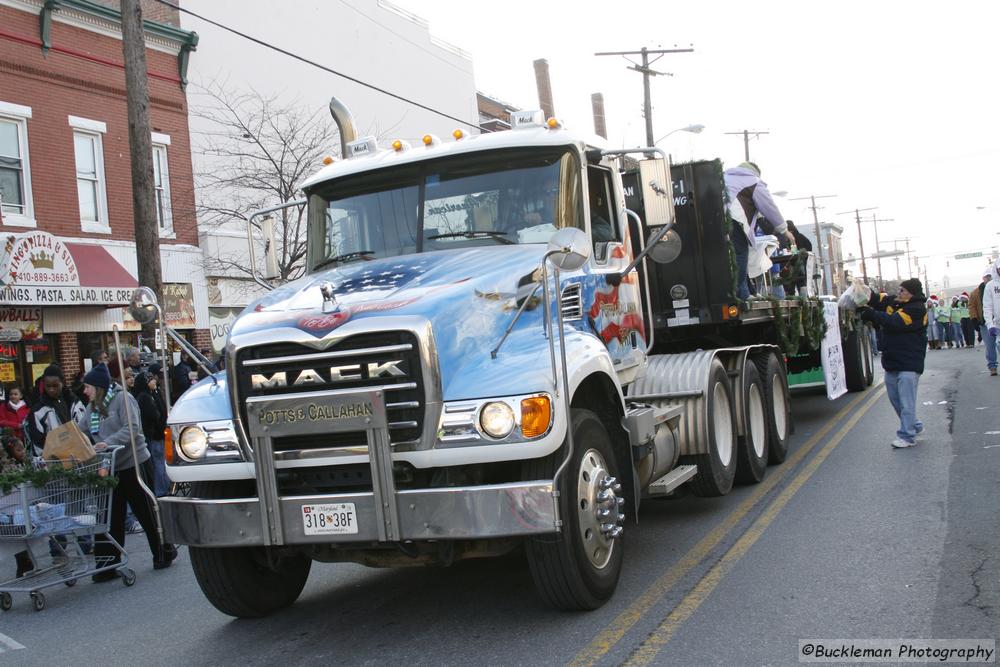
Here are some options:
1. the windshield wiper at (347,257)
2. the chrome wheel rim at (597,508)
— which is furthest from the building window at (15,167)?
the chrome wheel rim at (597,508)

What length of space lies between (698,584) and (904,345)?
232 inches

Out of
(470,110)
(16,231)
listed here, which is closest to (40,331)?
(16,231)

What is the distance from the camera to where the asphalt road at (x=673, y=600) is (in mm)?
5203

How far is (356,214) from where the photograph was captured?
7.18 meters

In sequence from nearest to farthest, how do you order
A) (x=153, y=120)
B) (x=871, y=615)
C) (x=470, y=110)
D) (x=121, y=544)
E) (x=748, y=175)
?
1. (x=871, y=615)
2. (x=121, y=544)
3. (x=748, y=175)
4. (x=153, y=120)
5. (x=470, y=110)

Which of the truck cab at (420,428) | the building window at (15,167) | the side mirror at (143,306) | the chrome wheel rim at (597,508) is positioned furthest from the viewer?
the building window at (15,167)

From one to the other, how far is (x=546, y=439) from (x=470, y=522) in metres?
0.56

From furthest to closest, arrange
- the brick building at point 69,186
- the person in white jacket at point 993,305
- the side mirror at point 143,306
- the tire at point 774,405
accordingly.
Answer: the brick building at point 69,186 < the person in white jacket at point 993,305 < the tire at point 774,405 < the side mirror at point 143,306

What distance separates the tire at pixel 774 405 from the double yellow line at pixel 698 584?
0.18 metres

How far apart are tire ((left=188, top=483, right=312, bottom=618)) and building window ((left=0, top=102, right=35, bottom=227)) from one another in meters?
13.3

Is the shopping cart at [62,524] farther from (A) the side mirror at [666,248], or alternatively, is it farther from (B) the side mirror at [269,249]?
(A) the side mirror at [666,248]

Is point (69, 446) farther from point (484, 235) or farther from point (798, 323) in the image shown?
point (798, 323)

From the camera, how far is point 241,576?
623 centimetres

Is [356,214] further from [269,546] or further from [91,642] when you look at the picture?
[91,642]
